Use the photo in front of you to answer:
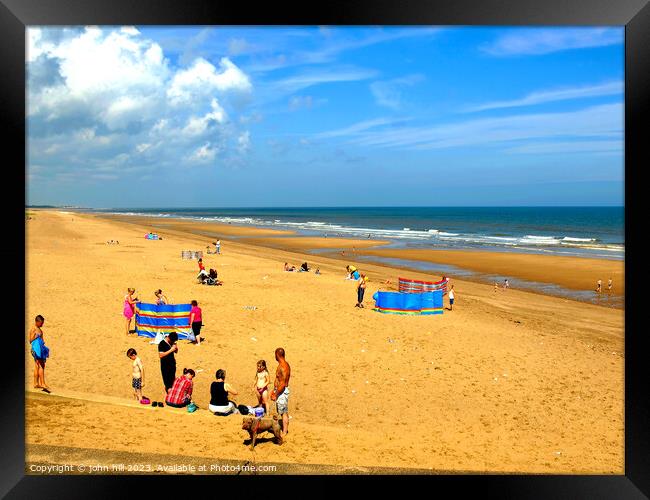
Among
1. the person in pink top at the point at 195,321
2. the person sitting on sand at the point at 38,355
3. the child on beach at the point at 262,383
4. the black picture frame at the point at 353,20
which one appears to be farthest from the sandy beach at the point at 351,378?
the black picture frame at the point at 353,20

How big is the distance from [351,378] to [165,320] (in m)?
5.08

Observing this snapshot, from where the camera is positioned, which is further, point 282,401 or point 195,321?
point 195,321

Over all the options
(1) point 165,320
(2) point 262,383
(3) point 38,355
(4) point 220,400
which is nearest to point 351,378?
(2) point 262,383

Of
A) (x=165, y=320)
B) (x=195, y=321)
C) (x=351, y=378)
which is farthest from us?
(x=165, y=320)

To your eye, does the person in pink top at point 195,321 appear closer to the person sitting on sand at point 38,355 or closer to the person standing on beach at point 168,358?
the person standing on beach at point 168,358

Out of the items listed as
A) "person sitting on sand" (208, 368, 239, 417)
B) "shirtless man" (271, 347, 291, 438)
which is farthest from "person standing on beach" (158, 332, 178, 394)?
"shirtless man" (271, 347, 291, 438)

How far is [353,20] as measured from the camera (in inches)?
236

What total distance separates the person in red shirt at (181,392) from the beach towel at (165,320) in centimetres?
448

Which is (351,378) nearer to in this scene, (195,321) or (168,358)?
(168,358)

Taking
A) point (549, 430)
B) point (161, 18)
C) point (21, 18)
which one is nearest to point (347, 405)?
point (549, 430)

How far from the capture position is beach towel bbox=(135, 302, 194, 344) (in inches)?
525

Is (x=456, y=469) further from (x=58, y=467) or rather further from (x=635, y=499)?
(x=58, y=467)

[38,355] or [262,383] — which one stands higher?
[38,355]

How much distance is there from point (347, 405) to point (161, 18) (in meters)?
7.07
